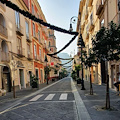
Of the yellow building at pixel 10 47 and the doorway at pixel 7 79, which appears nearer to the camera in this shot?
the yellow building at pixel 10 47

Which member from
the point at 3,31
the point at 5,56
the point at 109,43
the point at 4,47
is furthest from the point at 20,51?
the point at 109,43

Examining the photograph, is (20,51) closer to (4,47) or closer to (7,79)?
(4,47)

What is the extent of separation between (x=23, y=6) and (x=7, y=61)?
1035 centimetres

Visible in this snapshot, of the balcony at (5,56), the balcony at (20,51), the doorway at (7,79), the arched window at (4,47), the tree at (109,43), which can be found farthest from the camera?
the balcony at (20,51)

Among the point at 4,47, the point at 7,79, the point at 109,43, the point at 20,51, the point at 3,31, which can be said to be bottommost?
the point at 7,79

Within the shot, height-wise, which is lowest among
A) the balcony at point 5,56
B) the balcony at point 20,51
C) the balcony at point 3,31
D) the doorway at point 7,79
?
the doorway at point 7,79

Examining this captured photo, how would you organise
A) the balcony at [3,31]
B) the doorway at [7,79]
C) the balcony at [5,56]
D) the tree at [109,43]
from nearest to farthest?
the tree at [109,43] → the balcony at [5,56] → the balcony at [3,31] → the doorway at [7,79]

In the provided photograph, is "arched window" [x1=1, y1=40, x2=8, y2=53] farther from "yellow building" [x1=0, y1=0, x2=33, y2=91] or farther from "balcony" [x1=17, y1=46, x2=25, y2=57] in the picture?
"balcony" [x1=17, y1=46, x2=25, y2=57]

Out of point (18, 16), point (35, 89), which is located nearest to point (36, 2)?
point (18, 16)

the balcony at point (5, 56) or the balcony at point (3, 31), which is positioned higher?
the balcony at point (3, 31)

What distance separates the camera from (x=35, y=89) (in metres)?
15.5

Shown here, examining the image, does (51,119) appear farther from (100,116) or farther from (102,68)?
(102,68)

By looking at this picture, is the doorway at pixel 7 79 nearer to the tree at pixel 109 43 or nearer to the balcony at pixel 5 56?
the balcony at pixel 5 56

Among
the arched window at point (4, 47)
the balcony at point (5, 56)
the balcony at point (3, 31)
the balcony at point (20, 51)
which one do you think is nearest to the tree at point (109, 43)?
the balcony at point (5, 56)
